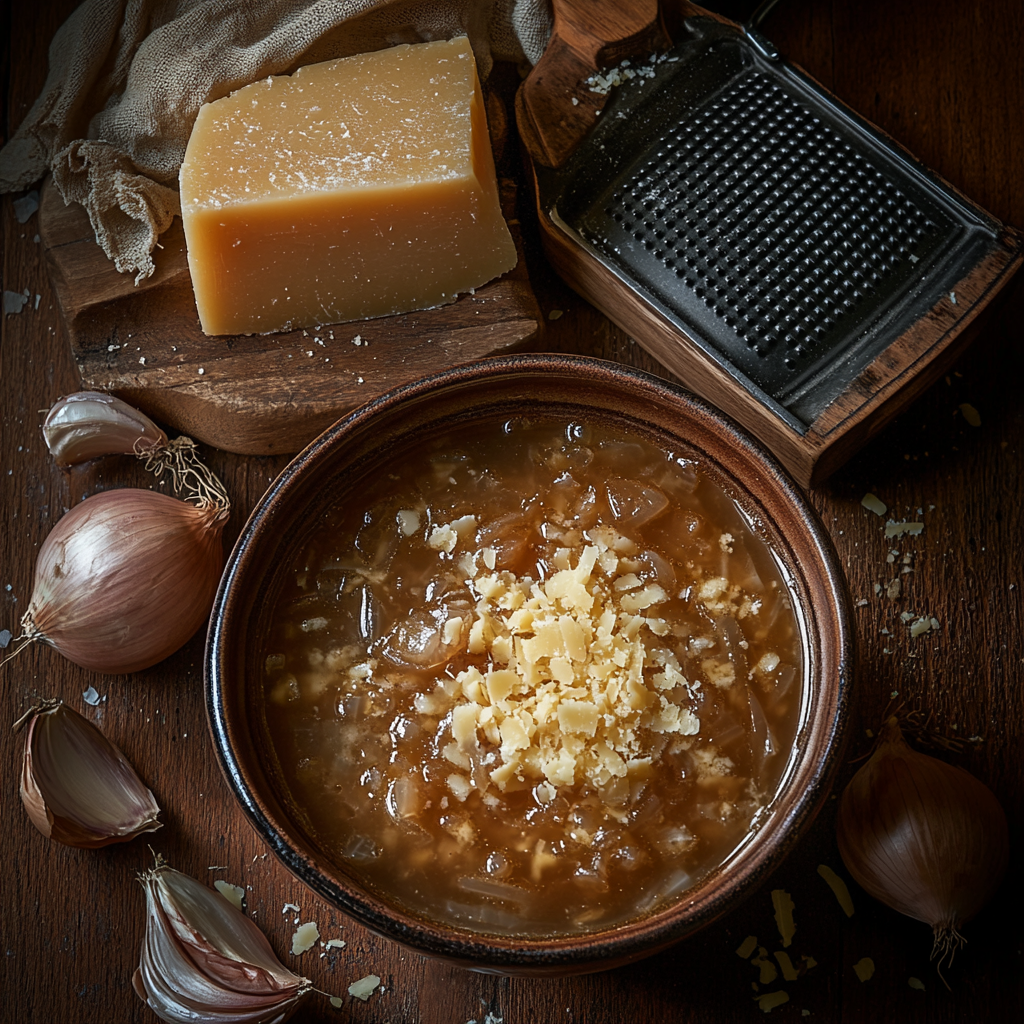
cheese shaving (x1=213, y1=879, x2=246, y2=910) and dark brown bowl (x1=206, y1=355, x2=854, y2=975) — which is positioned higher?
dark brown bowl (x1=206, y1=355, x2=854, y2=975)

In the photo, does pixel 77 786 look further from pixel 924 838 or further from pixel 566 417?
pixel 924 838

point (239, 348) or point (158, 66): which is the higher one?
point (158, 66)

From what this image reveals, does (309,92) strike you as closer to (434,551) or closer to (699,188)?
(699,188)

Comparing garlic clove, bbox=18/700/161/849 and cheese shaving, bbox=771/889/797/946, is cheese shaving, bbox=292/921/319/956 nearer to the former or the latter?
garlic clove, bbox=18/700/161/849

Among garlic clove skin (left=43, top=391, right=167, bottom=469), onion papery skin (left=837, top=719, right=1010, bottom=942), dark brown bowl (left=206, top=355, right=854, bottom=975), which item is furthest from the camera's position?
garlic clove skin (left=43, top=391, right=167, bottom=469)

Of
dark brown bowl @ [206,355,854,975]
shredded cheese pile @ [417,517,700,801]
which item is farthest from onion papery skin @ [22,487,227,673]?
shredded cheese pile @ [417,517,700,801]

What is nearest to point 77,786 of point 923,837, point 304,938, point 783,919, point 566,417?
point 304,938
